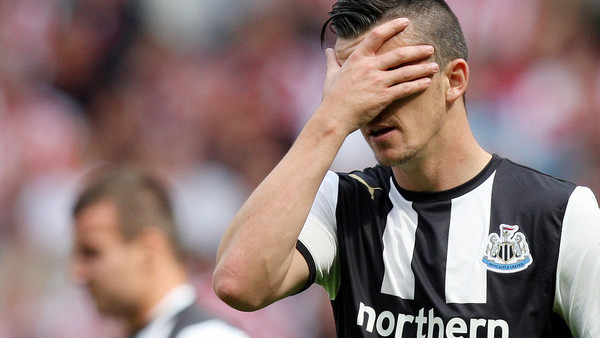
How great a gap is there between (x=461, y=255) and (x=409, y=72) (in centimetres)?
56

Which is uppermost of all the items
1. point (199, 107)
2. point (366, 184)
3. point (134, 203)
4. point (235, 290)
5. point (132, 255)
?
point (366, 184)

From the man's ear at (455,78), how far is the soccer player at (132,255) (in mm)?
1280

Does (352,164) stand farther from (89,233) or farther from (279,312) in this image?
(89,233)

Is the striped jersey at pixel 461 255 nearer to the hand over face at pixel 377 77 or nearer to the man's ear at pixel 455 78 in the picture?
the man's ear at pixel 455 78

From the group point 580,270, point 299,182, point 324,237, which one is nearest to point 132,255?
point 324,237

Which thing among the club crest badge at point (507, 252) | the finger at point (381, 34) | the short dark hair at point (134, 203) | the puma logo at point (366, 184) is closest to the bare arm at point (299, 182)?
the finger at point (381, 34)

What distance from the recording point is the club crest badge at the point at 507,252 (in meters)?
2.25

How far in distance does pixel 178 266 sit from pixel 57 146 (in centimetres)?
280

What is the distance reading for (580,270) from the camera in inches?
83.4

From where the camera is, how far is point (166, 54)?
5.85 metres

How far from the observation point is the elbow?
7.19ft

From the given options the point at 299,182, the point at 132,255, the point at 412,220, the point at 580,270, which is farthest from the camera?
the point at 132,255

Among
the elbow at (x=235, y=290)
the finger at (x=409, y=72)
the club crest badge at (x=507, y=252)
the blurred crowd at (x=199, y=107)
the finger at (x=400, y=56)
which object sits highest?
the finger at (x=400, y=56)

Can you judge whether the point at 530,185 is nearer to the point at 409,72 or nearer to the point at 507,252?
the point at 507,252
